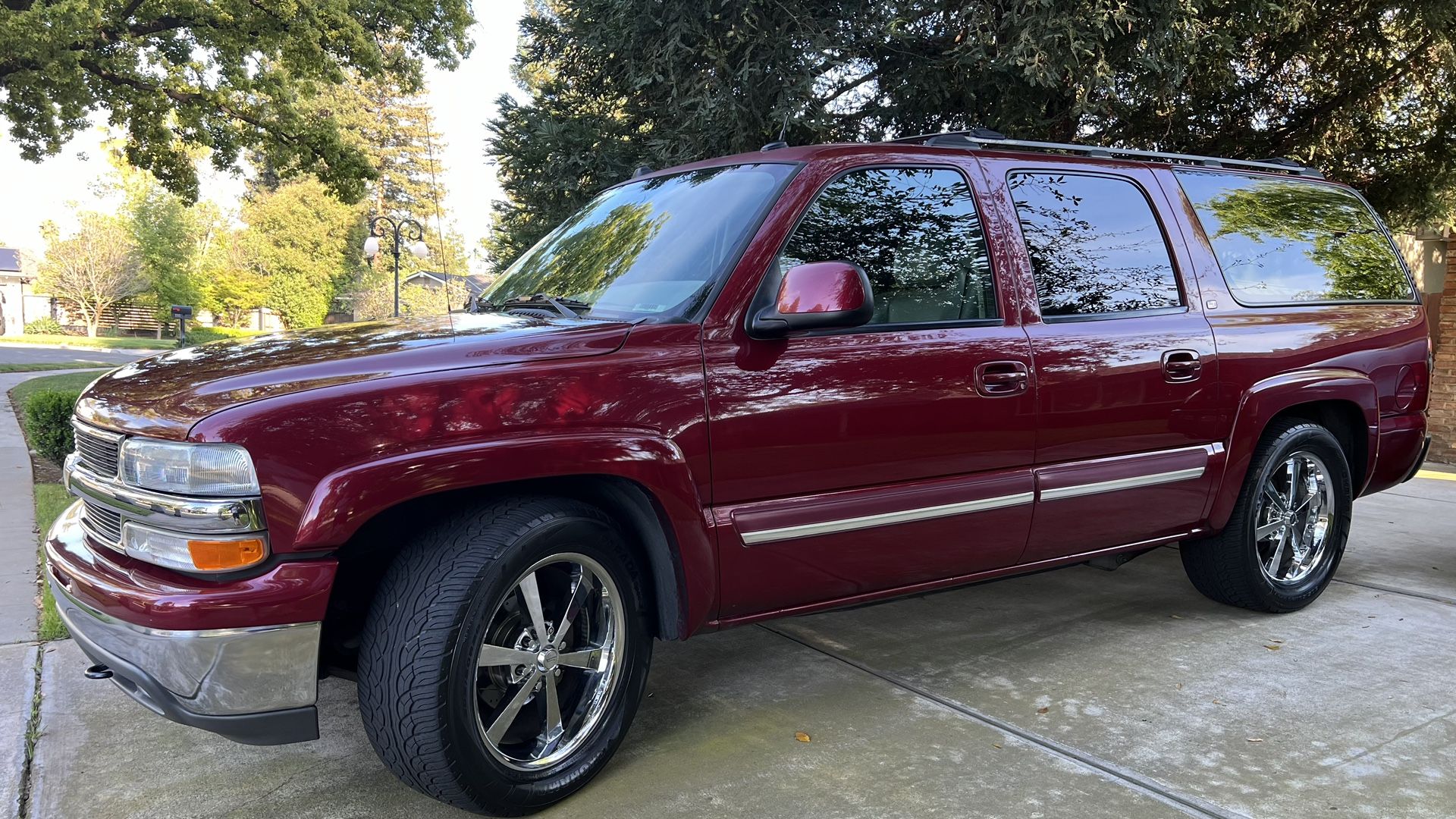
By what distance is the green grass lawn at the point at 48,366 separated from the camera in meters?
19.6

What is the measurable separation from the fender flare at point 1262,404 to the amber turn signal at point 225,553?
3.49 m

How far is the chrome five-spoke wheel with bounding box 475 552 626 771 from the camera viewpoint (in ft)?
9.03

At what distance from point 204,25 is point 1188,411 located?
1397cm

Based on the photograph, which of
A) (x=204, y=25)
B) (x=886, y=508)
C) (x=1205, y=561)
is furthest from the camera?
(x=204, y=25)

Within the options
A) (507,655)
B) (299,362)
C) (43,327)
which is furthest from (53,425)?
(43,327)

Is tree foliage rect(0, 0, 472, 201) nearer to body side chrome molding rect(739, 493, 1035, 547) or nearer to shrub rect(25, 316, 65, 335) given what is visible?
body side chrome molding rect(739, 493, 1035, 547)

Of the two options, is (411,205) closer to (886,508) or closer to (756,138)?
(756,138)

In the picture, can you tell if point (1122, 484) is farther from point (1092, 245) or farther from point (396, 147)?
point (396, 147)

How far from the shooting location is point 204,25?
45.0 feet

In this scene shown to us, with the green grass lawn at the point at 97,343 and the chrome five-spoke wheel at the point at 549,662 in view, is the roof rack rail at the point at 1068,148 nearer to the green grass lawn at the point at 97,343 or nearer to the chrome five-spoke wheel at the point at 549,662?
the chrome five-spoke wheel at the point at 549,662

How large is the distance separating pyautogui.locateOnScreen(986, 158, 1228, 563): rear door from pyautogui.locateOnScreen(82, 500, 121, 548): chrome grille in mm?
2768

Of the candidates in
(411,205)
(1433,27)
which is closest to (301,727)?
(1433,27)

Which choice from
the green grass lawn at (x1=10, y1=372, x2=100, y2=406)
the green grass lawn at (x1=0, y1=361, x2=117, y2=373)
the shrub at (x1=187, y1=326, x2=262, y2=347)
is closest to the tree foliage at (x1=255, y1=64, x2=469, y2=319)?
the shrub at (x1=187, y1=326, x2=262, y2=347)

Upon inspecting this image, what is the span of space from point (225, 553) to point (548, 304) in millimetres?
1343
